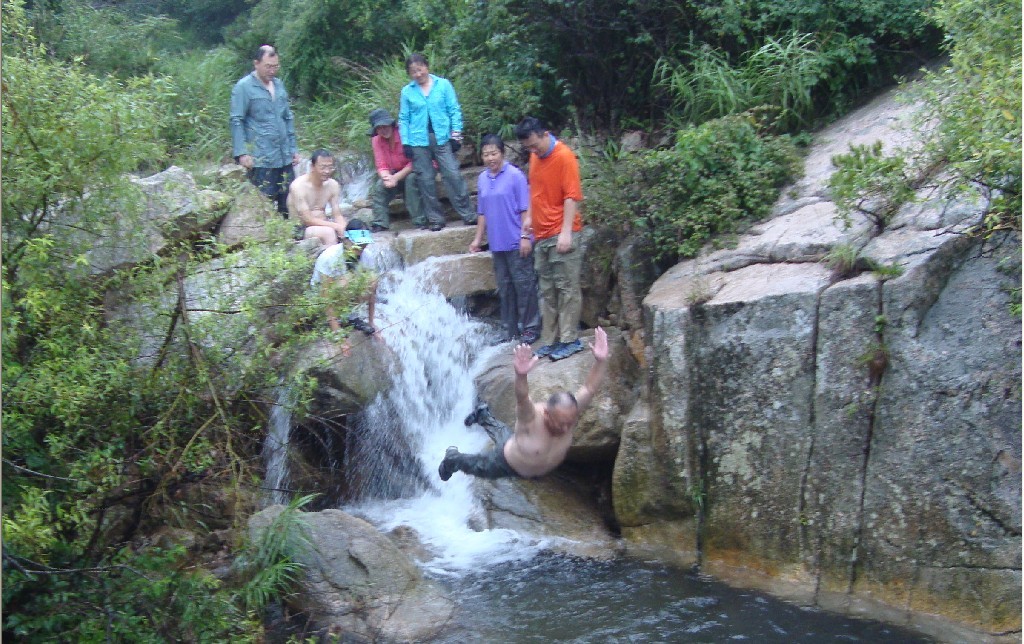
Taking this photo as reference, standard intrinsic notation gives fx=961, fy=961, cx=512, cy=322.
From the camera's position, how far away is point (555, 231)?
28.7 feet

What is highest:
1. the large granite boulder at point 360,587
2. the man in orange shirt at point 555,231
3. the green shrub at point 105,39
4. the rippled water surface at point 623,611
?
the green shrub at point 105,39

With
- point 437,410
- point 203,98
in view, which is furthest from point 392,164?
point 203,98

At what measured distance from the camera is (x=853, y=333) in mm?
6473

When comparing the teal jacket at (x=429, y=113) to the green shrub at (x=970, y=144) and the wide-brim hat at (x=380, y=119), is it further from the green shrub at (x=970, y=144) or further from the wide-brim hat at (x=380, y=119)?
the green shrub at (x=970, y=144)

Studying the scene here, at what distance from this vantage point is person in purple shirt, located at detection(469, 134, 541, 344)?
8.84 meters

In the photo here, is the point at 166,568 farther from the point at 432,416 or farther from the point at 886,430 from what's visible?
the point at 886,430

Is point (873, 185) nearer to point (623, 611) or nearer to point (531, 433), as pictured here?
point (531, 433)

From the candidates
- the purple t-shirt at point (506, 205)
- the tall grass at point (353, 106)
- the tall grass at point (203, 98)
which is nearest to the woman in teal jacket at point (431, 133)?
the purple t-shirt at point (506, 205)

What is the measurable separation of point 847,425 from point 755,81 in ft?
14.5

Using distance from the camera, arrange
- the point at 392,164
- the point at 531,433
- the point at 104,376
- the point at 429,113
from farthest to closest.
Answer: the point at 392,164 < the point at 429,113 < the point at 531,433 < the point at 104,376

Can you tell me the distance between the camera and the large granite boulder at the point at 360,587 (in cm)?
638

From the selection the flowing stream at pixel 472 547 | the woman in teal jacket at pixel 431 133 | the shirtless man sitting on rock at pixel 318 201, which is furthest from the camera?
the woman in teal jacket at pixel 431 133

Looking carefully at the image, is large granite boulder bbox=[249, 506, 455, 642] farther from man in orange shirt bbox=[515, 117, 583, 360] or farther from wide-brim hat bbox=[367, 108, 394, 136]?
wide-brim hat bbox=[367, 108, 394, 136]

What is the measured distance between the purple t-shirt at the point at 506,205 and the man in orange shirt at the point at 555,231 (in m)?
0.08
